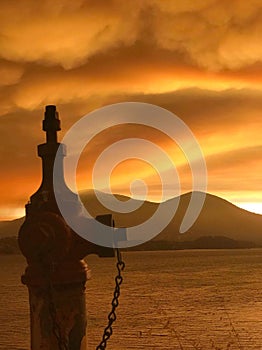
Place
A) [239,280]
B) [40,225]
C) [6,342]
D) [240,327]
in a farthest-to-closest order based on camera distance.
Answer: [239,280] < [240,327] < [6,342] < [40,225]

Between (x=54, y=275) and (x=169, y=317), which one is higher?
(x=54, y=275)

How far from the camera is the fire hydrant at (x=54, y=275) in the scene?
2121 millimetres

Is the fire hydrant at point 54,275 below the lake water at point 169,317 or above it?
above

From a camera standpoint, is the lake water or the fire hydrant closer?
the fire hydrant

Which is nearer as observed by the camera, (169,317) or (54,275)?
(54,275)

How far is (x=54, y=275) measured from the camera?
7.04ft

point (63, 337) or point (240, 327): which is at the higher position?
point (63, 337)

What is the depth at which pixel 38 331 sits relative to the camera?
220 centimetres

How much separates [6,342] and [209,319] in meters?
17.0

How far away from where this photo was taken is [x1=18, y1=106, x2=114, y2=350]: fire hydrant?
6.96 feet

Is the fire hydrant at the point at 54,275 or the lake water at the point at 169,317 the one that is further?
the lake water at the point at 169,317

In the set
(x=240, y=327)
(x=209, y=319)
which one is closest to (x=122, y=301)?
(x=209, y=319)

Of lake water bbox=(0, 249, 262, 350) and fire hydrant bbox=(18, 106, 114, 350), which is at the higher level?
fire hydrant bbox=(18, 106, 114, 350)

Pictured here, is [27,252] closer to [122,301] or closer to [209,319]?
[209,319]
